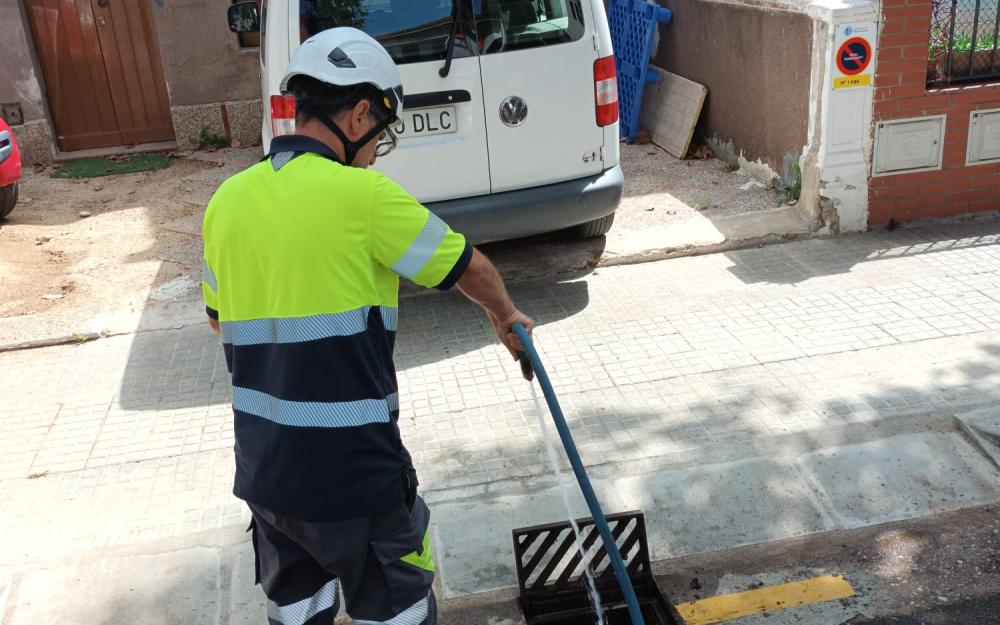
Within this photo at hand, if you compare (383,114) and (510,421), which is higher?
(383,114)

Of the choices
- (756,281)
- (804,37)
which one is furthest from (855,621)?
(804,37)

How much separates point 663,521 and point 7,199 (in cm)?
675

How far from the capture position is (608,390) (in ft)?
16.7

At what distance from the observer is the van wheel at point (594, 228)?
678cm

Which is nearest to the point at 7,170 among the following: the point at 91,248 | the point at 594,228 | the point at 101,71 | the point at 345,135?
the point at 91,248

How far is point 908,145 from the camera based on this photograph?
6832mm

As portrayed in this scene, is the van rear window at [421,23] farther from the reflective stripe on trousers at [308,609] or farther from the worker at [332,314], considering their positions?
the reflective stripe on trousers at [308,609]

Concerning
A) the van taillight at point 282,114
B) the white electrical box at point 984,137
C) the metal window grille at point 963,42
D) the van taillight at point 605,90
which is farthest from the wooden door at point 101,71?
the white electrical box at point 984,137

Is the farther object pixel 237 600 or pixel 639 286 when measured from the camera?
pixel 639 286

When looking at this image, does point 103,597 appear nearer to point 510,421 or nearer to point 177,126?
point 510,421

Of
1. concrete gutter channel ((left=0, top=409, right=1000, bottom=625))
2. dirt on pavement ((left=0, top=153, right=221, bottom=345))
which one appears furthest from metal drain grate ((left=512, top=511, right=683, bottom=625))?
dirt on pavement ((left=0, top=153, right=221, bottom=345))

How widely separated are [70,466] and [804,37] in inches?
218

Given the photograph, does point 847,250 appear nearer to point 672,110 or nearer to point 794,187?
point 794,187

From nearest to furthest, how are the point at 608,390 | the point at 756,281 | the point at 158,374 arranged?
1. the point at 608,390
2. the point at 158,374
3. the point at 756,281
